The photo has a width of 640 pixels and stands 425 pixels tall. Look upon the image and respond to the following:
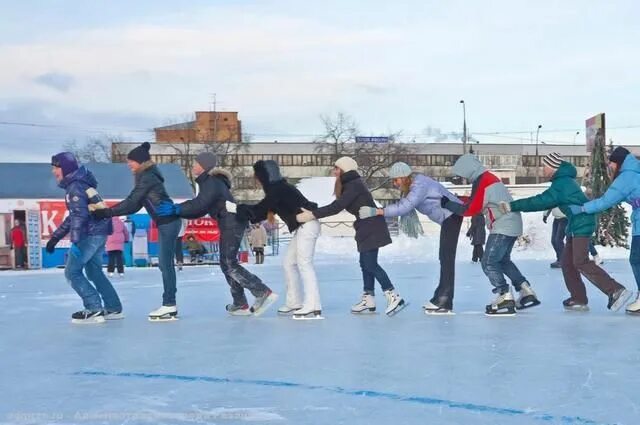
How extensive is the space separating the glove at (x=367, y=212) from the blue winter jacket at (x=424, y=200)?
13 centimetres

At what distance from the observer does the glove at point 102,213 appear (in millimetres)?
7230

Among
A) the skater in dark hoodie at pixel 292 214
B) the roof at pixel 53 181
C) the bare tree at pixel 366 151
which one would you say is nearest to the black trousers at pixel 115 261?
the roof at pixel 53 181

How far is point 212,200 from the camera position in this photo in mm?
7531

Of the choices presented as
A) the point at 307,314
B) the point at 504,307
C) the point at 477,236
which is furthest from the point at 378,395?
the point at 477,236

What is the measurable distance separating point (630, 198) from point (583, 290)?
3.72 feet

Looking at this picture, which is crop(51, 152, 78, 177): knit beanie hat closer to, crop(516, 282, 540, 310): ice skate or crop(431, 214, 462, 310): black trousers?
crop(431, 214, 462, 310): black trousers

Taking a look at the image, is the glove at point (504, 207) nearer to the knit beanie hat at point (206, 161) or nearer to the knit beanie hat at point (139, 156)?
the knit beanie hat at point (206, 161)

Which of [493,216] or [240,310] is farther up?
[493,216]

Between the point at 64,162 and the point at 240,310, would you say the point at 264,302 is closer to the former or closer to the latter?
the point at 240,310

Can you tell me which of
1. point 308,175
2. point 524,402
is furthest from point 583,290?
point 308,175

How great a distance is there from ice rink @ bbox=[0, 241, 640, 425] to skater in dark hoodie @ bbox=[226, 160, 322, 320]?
0.28 metres

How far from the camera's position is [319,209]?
24.7 feet

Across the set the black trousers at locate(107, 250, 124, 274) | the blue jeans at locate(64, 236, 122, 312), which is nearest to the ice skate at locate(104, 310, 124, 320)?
the blue jeans at locate(64, 236, 122, 312)

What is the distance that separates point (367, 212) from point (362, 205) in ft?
0.44
